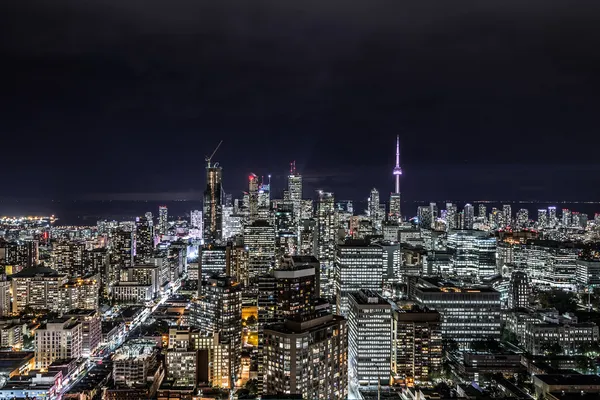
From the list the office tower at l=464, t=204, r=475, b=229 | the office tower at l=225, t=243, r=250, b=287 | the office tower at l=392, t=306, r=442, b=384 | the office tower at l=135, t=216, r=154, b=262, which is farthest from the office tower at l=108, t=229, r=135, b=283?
the office tower at l=464, t=204, r=475, b=229

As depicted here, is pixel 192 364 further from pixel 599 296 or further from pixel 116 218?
pixel 116 218

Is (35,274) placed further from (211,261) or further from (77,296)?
(211,261)

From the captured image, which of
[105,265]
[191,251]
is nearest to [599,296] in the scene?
[105,265]

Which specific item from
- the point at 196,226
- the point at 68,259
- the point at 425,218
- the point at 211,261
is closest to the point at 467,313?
the point at 211,261

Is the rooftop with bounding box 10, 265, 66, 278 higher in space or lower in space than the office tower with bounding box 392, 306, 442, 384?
higher

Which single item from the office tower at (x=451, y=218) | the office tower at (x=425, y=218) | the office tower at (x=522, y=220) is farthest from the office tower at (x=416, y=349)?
the office tower at (x=522, y=220)

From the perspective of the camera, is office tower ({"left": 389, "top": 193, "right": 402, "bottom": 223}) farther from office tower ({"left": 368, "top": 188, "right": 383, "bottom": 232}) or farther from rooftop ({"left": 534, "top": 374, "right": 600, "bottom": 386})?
rooftop ({"left": 534, "top": 374, "right": 600, "bottom": 386})
